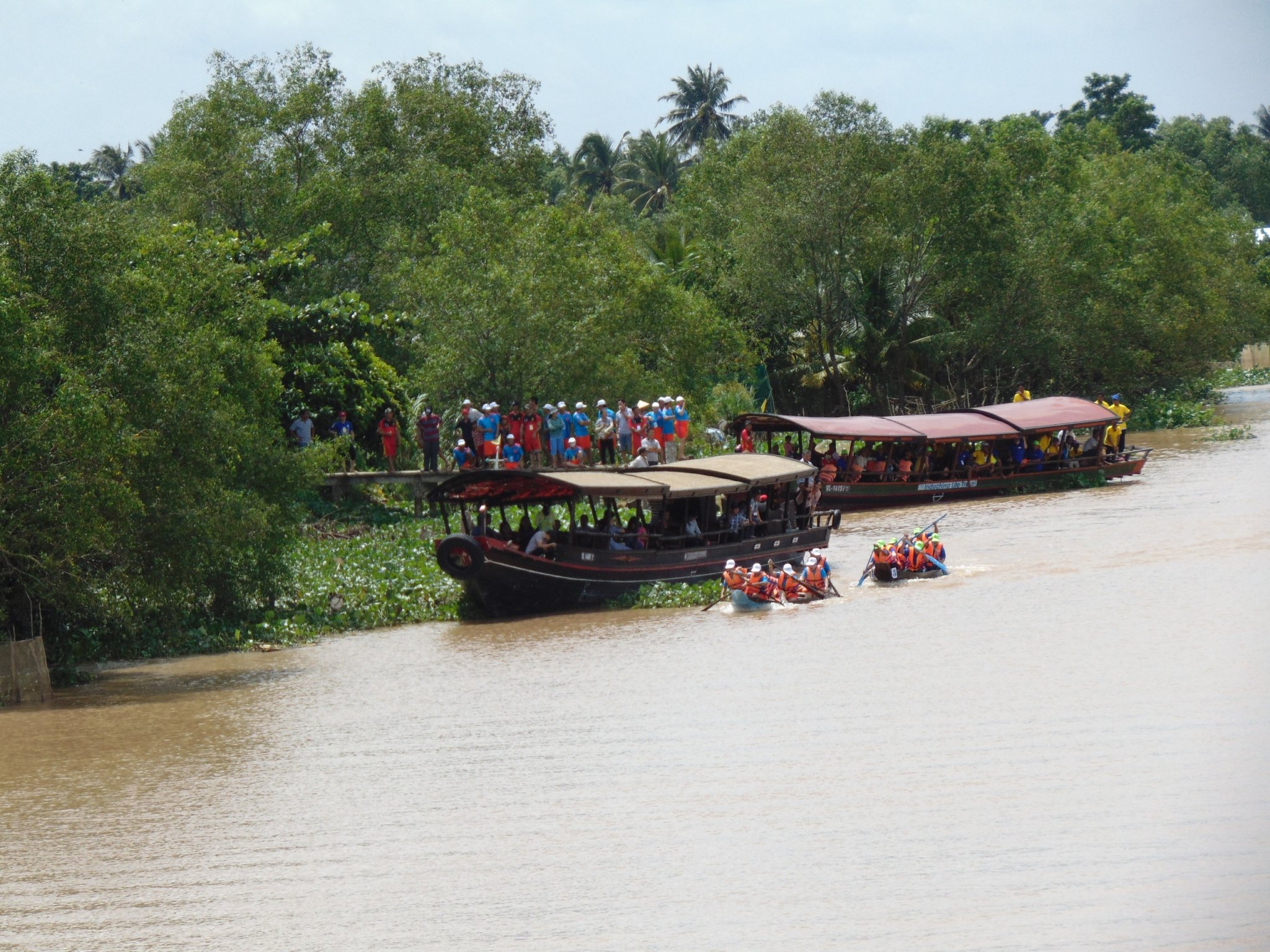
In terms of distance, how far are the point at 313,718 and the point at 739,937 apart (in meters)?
8.62

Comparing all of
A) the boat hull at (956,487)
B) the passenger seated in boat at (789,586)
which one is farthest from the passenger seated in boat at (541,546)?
the boat hull at (956,487)

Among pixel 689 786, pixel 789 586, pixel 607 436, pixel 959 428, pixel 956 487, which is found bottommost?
pixel 689 786

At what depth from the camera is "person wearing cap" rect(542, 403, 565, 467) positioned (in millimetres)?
30766

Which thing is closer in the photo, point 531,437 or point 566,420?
point 531,437

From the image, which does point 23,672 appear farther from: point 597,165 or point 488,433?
point 597,165

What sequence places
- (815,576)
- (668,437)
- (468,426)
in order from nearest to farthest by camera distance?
1. (815,576)
2. (468,426)
3. (668,437)

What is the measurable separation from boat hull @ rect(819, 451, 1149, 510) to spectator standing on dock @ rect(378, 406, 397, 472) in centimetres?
975

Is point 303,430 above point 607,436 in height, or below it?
above

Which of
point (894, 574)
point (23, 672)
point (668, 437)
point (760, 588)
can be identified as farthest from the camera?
point (668, 437)

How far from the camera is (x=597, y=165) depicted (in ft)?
263

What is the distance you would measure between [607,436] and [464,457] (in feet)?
11.5

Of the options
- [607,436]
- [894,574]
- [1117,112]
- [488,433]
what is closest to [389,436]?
[488,433]

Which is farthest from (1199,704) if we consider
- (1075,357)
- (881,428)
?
(1075,357)

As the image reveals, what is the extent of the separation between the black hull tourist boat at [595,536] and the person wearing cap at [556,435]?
4.57 meters
